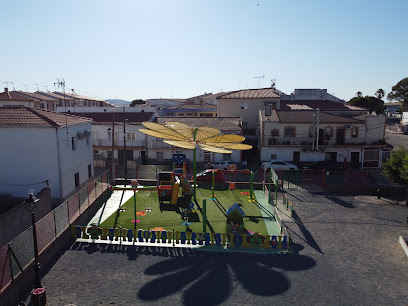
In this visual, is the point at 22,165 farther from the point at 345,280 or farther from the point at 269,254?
the point at 345,280

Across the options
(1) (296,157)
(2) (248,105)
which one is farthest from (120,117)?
(1) (296,157)

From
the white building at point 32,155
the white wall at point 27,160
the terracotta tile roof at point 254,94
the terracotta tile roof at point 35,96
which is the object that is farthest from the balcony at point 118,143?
the terracotta tile roof at point 35,96

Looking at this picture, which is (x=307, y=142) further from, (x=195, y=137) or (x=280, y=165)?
(x=195, y=137)

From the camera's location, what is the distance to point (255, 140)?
53.0 meters

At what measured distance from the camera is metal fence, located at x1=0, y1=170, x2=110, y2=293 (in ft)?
44.1

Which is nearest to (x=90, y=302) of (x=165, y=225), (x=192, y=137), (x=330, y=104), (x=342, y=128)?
(x=165, y=225)

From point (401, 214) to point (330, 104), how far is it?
37679 mm

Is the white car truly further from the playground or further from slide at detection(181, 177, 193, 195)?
slide at detection(181, 177, 193, 195)

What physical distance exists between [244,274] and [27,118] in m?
21.1

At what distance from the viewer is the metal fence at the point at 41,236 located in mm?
13453

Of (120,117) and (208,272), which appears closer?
(208,272)

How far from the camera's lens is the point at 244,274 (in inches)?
638

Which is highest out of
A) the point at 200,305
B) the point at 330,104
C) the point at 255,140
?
the point at 330,104

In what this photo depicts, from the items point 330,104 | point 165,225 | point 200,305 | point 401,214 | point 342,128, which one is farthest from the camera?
point 330,104
